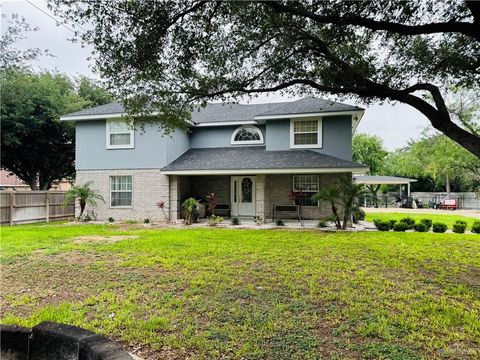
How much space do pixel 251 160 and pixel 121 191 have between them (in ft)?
23.4

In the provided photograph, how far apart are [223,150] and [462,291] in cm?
1306

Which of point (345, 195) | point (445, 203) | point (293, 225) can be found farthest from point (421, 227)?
point (445, 203)

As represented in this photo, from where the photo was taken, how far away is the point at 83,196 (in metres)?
15.2

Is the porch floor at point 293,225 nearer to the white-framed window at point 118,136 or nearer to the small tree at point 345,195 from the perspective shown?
the small tree at point 345,195

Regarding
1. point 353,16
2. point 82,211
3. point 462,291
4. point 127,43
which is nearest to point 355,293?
point 462,291

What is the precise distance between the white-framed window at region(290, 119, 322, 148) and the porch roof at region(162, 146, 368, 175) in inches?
16.2

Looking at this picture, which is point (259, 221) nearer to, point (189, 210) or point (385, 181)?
point (189, 210)

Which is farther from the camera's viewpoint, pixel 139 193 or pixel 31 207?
pixel 139 193

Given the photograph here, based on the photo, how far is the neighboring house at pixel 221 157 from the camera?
571 inches

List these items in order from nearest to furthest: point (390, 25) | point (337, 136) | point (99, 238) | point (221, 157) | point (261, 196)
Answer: point (390, 25) < point (99, 238) < point (337, 136) < point (261, 196) < point (221, 157)

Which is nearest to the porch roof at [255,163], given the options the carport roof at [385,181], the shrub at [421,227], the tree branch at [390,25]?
the shrub at [421,227]

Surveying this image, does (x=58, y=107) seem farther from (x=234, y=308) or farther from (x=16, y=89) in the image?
(x=234, y=308)

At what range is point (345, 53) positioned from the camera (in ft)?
22.7

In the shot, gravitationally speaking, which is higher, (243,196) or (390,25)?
(390,25)
